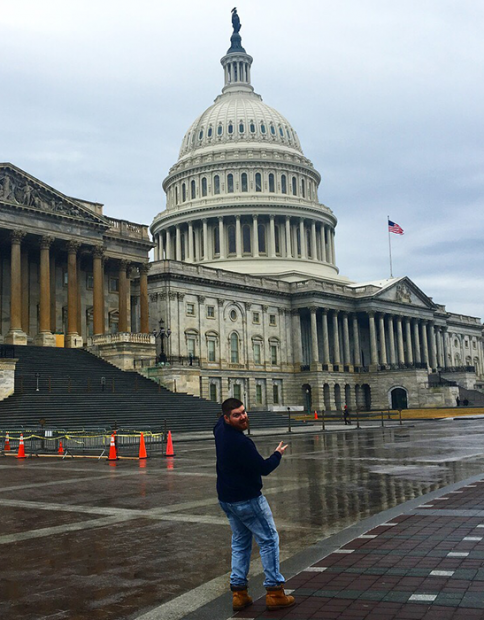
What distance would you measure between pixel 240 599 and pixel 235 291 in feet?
260

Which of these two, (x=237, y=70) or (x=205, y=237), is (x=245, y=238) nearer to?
(x=205, y=237)

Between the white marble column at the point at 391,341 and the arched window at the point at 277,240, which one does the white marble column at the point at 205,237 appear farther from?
the white marble column at the point at 391,341

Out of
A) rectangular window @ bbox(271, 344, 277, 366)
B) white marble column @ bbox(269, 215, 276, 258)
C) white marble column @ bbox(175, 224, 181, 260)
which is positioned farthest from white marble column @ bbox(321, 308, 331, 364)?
white marble column @ bbox(175, 224, 181, 260)

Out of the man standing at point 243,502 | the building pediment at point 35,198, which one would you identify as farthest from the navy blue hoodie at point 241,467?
the building pediment at point 35,198

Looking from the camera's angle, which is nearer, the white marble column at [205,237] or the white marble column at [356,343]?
the white marble column at [356,343]

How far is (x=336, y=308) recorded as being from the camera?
316 ft

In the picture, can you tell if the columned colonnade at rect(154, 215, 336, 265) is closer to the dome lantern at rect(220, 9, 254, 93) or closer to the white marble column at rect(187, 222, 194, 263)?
the white marble column at rect(187, 222, 194, 263)

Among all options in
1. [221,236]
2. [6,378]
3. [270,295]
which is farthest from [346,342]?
[6,378]

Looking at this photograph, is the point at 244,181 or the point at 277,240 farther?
the point at 244,181

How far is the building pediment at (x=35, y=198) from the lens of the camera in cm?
5528

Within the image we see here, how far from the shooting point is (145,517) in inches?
518

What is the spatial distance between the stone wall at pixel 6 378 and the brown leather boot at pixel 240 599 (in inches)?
1414

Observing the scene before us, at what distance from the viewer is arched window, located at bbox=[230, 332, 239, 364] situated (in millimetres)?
85250

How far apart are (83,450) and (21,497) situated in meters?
14.4
